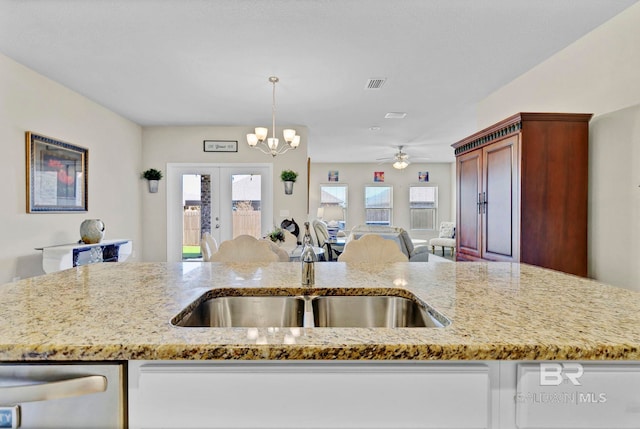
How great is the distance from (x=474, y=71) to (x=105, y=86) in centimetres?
391

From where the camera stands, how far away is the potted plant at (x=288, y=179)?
18.1 feet

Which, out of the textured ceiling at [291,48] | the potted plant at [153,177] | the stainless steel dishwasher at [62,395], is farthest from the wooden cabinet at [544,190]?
the potted plant at [153,177]

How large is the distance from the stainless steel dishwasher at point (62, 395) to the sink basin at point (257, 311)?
1.59 feet

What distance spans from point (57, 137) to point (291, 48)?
111 inches

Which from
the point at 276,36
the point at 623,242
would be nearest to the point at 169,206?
the point at 276,36

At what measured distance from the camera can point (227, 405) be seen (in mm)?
722

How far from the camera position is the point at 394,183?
9.98m

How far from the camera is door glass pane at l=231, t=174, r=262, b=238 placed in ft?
19.2

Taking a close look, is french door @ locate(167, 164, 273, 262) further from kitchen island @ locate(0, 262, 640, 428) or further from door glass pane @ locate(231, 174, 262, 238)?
kitchen island @ locate(0, 262, 640, 428)

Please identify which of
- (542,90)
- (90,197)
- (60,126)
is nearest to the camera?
(542,90)

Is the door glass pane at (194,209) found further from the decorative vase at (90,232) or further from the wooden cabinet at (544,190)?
the wooden cabinet at (544,190)

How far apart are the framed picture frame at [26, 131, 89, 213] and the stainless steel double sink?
3306 millimetres

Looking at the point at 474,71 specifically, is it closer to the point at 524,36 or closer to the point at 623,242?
the point at 524,36

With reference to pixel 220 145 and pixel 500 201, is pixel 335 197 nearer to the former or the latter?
pixel 220 145
